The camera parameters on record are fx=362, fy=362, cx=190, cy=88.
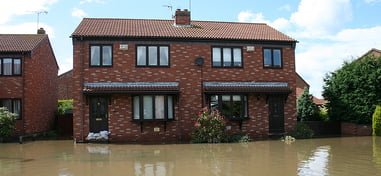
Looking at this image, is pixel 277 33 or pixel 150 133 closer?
pixel 150 133

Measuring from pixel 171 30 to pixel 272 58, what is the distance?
5.89m

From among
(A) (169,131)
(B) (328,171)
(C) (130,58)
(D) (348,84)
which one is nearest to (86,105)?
(C) (130,58)

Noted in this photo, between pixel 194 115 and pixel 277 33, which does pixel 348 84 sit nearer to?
pixel 277 33

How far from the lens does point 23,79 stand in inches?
826

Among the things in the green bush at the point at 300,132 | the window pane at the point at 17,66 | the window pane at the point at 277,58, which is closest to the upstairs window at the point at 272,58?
the window pane at the point at 277,58

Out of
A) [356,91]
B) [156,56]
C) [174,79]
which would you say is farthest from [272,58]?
[156,56]

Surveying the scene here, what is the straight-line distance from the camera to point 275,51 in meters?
20.5

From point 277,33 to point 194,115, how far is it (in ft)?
23.7

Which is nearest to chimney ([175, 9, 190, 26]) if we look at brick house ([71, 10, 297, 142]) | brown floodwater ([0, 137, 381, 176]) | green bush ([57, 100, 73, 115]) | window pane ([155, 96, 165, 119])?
brick house ([71, 10, 297, 142])

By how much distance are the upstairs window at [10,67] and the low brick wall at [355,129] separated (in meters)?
19.4

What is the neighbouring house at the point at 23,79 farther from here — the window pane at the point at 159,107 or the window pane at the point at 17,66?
the window pane at the point at 159,107

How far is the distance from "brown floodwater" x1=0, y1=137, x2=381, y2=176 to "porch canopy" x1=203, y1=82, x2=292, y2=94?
13.1 ft

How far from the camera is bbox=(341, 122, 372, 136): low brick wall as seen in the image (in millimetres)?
20422

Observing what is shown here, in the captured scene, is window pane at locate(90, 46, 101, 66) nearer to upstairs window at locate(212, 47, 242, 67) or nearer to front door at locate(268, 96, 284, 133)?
upstairs window at locate(212, 47, 242, 67)
